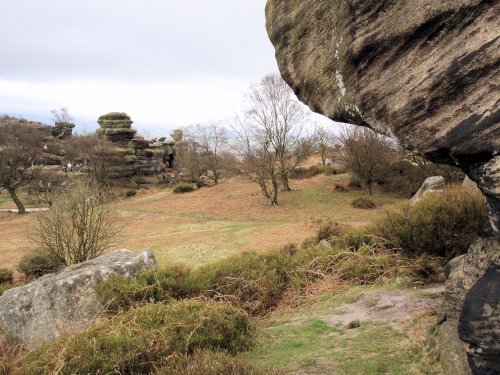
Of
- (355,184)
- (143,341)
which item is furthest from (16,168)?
(143,341)

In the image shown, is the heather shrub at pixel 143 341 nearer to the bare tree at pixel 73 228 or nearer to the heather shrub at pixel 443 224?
the heather shrub at pixel 443 224

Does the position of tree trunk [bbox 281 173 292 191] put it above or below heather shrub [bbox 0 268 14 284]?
above

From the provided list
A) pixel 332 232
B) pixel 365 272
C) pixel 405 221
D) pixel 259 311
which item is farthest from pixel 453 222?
pixel 332 232

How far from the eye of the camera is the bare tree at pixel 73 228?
19.0m

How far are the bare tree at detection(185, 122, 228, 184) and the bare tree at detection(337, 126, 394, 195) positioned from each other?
21.1 m

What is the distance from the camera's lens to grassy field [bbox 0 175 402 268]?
23.8m

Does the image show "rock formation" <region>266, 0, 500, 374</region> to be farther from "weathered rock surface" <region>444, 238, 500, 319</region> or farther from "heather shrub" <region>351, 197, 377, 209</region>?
"heather shrub" <region>351, 197, 377, 209</region>

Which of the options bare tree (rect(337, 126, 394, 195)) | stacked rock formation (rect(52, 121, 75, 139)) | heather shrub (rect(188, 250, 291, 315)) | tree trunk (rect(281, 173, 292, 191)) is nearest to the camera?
heather shrub (rect(188, 250, 291, 315))

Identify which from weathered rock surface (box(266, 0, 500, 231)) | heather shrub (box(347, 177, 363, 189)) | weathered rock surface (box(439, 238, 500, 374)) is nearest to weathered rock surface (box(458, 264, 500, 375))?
weathered rock surface (box(439, 238, 500, 374))

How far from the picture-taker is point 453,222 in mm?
8117

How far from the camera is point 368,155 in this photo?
37125 mm

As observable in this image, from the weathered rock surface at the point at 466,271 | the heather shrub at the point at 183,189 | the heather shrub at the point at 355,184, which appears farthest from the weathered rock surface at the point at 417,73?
the heather shrub at the point at 183,189

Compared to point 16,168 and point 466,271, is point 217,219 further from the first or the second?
point 466,271

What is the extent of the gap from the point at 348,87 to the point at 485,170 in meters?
1.80
